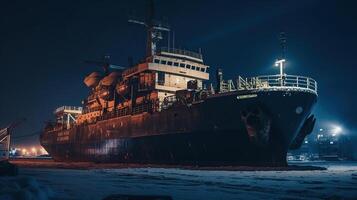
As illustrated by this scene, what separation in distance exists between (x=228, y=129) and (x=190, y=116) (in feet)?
11.7

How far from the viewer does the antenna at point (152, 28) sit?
4072 centimetres

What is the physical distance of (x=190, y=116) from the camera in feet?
90.0

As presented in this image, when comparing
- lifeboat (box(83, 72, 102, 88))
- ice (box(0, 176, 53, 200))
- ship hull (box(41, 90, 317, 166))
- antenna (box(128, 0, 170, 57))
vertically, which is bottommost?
ice (box(0, 176, 53, 200))

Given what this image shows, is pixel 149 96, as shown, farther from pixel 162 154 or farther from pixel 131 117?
pixel 162 154

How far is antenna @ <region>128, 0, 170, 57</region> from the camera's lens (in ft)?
134

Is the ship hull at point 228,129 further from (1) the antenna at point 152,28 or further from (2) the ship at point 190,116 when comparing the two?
(1) the antenna at point 152,28

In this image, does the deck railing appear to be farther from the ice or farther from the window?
the ice

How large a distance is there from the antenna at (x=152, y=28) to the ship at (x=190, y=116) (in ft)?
0.37

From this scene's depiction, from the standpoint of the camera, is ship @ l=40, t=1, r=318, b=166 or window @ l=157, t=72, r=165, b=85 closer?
ship @ l=40, t=1, r=318, b=166

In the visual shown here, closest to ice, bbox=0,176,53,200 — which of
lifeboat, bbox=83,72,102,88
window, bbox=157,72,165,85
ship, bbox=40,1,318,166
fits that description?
ship, bbox=40,1,318,166

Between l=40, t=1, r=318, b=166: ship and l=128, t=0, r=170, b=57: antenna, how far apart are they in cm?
11

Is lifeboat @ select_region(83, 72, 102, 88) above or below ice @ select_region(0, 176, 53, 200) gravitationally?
above

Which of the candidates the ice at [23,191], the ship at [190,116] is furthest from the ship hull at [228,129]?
the ice at [23,191]

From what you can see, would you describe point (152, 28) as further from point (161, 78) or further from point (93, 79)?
point (93, 79)
